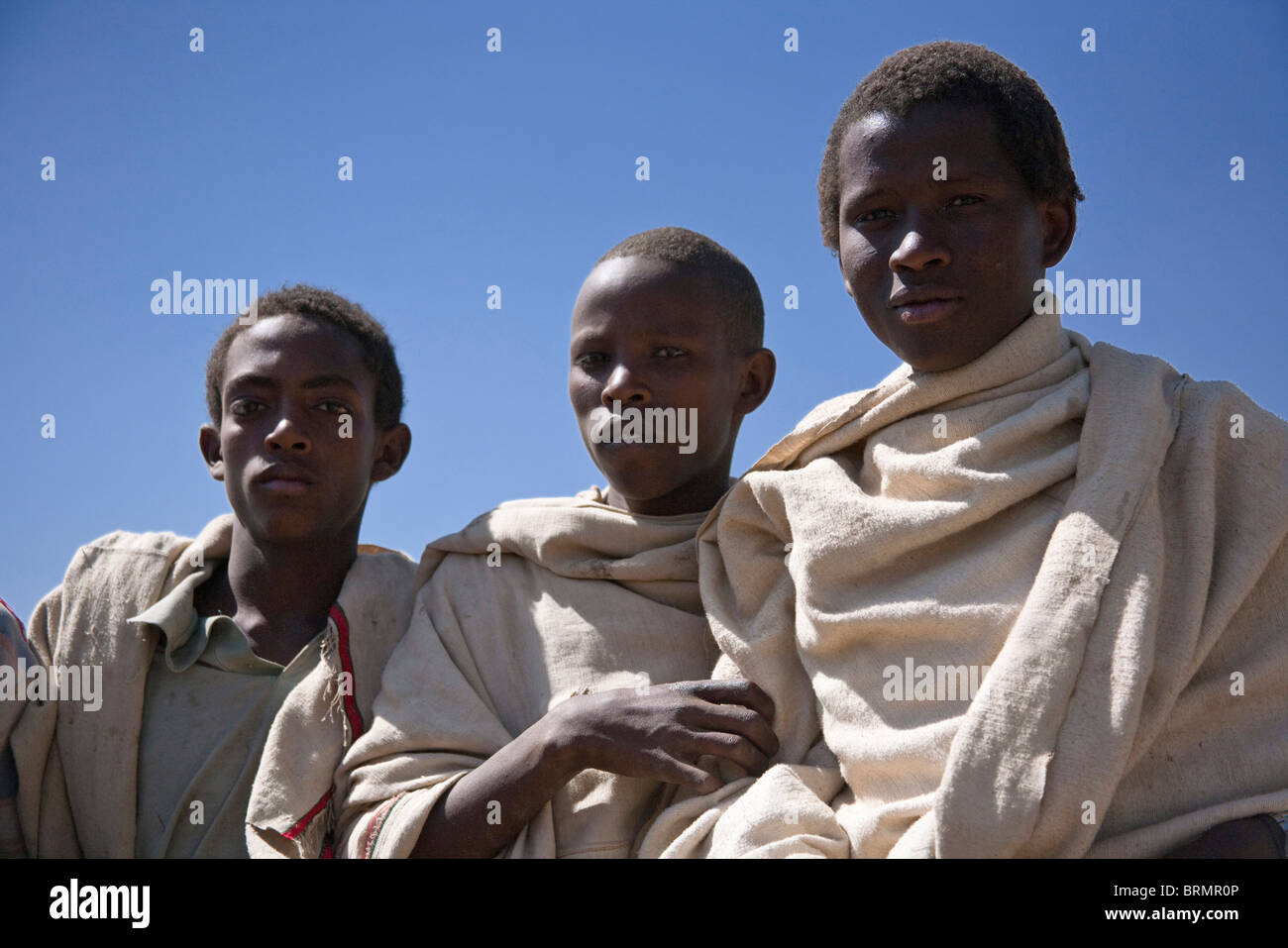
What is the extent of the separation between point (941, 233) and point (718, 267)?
3.15ft

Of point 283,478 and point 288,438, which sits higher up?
point 288,438

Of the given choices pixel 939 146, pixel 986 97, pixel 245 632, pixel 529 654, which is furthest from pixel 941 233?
pixel 245 632

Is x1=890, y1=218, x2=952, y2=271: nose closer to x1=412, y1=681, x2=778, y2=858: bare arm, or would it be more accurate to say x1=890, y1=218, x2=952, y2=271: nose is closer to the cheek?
the cheek

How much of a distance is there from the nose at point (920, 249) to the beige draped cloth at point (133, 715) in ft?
5.45

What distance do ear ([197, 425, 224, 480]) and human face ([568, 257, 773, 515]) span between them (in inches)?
44.9

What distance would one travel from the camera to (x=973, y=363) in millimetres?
2910

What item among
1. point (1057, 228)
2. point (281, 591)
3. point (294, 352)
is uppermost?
point (1057, 228)

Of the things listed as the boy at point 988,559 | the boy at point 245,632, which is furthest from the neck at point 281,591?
the boy at point 988,559

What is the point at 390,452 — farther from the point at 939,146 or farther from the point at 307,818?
the point at 939,146

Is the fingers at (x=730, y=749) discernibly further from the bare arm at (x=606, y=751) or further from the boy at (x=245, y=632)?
the boy at (x=245, y=632)

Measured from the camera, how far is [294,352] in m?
3.62

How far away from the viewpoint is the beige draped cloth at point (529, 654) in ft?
9.82
